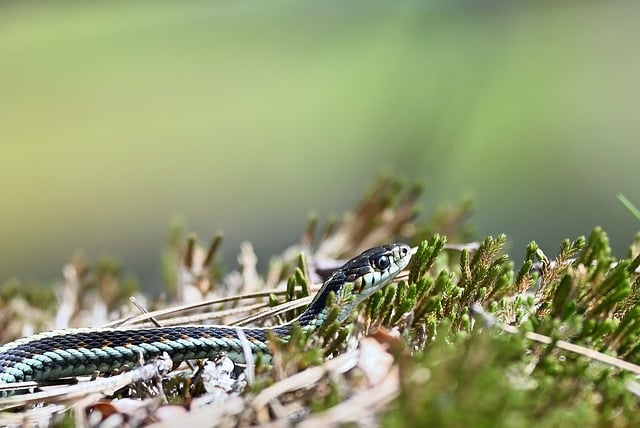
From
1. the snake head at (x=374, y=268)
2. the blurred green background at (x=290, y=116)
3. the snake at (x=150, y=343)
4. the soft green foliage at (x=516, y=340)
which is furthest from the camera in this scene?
the blurred green background at (x=290, y=116)

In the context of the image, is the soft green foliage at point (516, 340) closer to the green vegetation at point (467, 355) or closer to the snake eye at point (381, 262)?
the green vegetation at point (467, 355)

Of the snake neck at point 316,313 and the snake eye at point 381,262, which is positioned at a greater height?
the snake eye at point 381,262

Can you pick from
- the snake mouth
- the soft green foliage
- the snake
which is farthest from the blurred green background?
the soft green foliage

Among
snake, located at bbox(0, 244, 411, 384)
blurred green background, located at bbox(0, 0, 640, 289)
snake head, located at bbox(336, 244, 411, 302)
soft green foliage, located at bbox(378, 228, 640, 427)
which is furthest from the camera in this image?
blurred green background, located at bbox(0, 0, 640, 289)

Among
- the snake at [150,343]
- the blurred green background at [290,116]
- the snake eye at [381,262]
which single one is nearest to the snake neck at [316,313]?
the snake at [150,343]

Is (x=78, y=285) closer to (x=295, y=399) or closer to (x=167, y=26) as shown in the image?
(x=295, y=399)

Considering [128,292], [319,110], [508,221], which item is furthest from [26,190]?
[128,292]

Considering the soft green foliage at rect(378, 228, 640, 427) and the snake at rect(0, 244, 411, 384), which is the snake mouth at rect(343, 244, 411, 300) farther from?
the soft green foliage at rect(378, 228, 640, 427)
